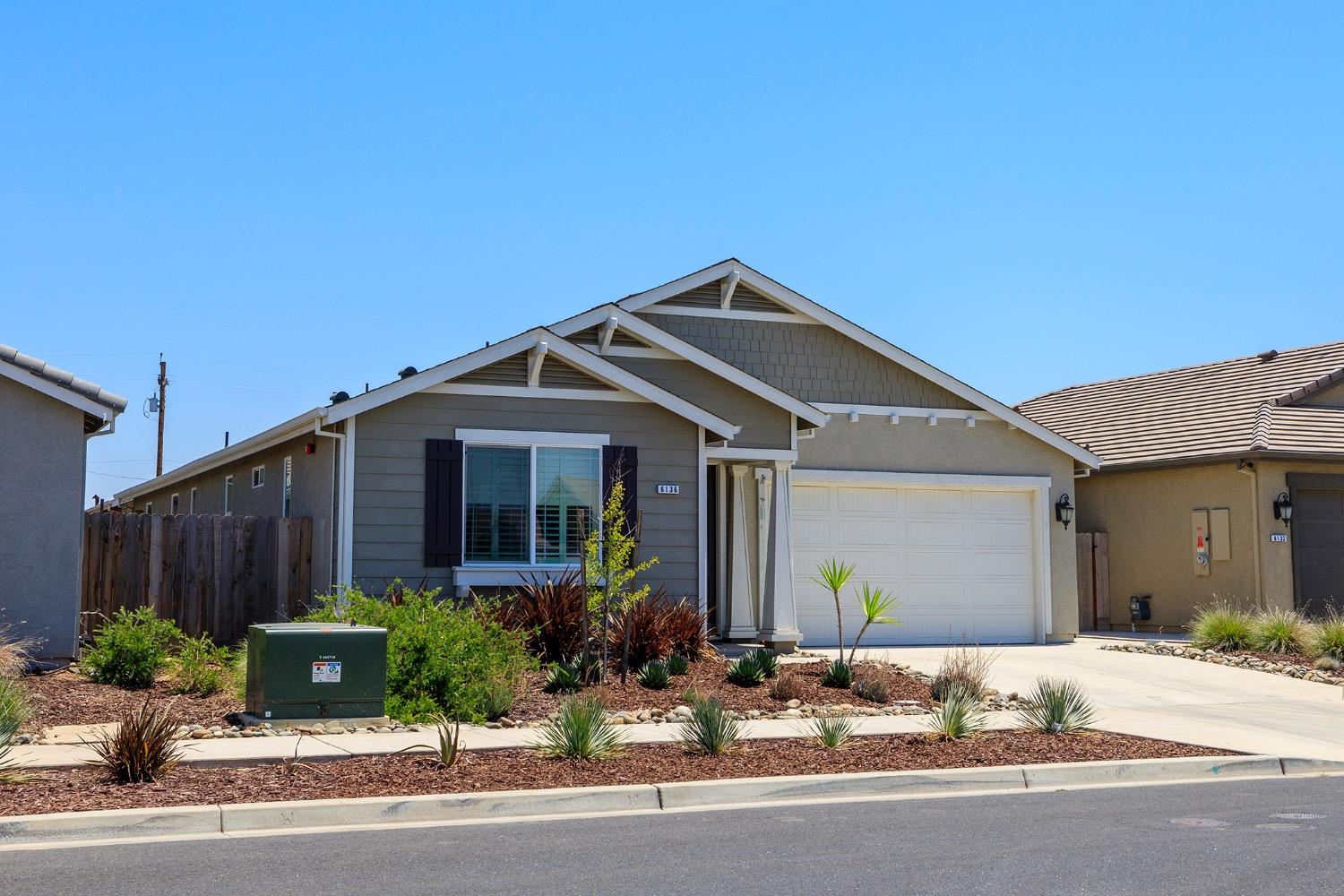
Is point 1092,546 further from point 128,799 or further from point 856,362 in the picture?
point 128,799

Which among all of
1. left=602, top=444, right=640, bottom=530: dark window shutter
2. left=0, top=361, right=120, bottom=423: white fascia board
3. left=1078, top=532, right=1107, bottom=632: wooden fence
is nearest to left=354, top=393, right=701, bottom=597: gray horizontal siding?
A: left=602, top=444, right=640, bottom=530: dark window shutter

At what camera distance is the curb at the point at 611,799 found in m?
8.09

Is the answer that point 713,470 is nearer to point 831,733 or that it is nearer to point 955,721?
point 955,721

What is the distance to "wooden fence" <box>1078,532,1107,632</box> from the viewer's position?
25.1 m

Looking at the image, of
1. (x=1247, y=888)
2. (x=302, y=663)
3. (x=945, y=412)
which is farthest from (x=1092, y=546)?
(x=1247, y=888)

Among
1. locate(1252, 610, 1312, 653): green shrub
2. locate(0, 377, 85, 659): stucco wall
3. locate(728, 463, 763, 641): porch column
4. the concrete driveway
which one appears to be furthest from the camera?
locate(728, 463, 763, 641): porch column

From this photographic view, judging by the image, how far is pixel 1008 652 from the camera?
19.8 meters

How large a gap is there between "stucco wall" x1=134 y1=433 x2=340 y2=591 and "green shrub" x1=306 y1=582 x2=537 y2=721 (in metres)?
3.20

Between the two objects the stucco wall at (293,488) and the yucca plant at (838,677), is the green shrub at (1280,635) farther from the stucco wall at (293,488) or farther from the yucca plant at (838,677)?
the stucco wall at (293,488)

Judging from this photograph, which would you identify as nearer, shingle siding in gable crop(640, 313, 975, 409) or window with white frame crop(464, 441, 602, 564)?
window with white frame crop(464, 441, 602, 564)

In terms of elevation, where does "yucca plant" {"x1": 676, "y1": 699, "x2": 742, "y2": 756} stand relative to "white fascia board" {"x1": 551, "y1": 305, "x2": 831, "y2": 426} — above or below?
below

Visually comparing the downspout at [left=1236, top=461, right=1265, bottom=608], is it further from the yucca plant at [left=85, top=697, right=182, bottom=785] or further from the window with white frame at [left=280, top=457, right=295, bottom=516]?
the yucca plant at [left=85, top=697, right=182, bottom=785]

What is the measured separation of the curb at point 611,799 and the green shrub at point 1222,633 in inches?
350

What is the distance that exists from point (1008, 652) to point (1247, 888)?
13.1 meters
